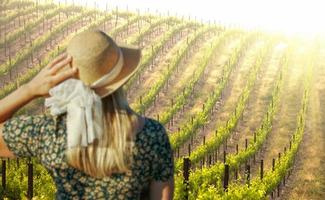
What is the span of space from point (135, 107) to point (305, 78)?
1267 centimetres

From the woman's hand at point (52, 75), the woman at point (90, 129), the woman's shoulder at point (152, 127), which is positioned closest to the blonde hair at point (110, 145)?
the woman at point (90, 129)

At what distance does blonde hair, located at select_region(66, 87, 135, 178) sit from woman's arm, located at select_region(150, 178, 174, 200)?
1.00 ft

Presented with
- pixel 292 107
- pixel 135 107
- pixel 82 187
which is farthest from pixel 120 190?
pixel 292 107

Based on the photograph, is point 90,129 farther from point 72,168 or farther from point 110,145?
point 72,168

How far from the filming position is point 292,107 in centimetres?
3061

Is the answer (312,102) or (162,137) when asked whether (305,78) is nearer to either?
(312,102)

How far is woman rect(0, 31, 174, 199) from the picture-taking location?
90.5 inches

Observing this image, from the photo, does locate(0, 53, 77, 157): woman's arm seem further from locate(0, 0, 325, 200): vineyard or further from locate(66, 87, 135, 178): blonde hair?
locate(0, 0, 325, 200): vineyard

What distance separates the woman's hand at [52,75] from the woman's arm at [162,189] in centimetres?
69

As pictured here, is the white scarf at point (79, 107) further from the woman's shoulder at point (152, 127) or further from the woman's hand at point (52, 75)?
the woman's shoulder at point (152, 127)

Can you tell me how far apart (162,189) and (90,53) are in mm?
773

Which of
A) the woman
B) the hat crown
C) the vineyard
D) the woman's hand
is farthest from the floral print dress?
the vineyard

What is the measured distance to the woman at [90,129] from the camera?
2.30 meters

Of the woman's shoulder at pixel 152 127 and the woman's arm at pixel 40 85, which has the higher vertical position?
the woman's arm at pixel 40 85
